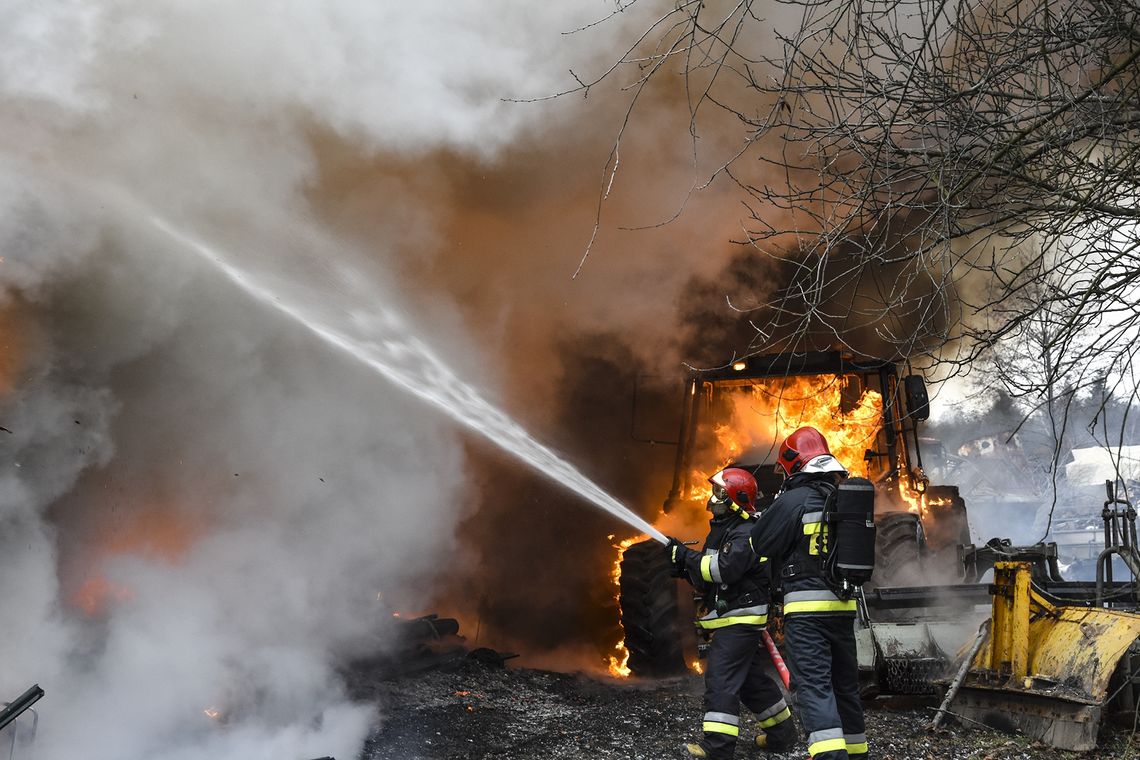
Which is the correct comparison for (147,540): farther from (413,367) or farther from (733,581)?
(733,581)

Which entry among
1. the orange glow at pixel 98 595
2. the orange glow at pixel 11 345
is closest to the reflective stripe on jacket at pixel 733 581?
the orange glow at pixel 98 595

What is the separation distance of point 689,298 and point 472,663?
551cm

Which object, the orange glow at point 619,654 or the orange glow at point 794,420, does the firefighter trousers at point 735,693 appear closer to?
the orange glow at point 619,654

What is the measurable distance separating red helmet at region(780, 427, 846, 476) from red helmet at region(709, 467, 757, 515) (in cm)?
58

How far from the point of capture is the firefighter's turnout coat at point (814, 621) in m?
3.85

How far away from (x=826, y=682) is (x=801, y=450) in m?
1.12

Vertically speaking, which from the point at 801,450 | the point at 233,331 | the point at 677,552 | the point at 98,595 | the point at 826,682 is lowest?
the point at 826,682

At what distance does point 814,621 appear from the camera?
398cm

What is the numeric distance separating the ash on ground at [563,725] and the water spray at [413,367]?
1.21 meters

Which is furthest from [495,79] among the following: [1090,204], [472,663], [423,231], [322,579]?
[1090,204]

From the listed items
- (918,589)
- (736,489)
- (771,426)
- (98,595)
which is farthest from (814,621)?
(771,426)

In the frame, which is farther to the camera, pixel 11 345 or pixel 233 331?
pixel 233 331

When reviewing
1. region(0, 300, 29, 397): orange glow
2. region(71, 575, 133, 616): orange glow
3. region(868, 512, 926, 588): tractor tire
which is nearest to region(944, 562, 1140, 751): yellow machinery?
region(868, 512, 926, 588): tractor tire

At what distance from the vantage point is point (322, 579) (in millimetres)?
6441
